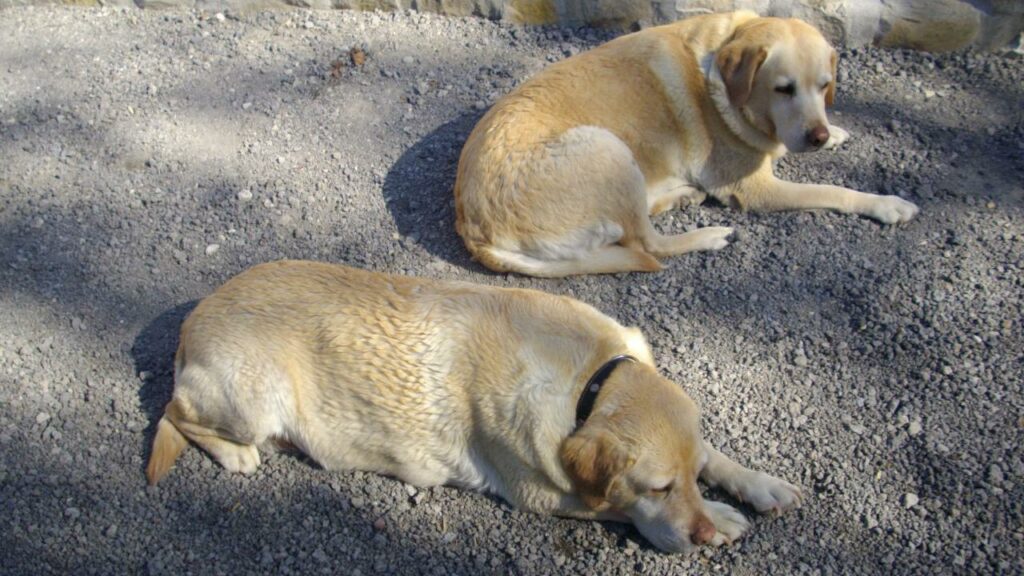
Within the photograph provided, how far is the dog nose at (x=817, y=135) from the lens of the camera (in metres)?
4.14

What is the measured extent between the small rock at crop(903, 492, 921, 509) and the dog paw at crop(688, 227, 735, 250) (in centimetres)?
154

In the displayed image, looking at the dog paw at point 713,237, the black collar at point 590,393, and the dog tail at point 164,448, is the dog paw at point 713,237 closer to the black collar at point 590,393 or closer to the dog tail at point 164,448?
the black collar at point 590,393

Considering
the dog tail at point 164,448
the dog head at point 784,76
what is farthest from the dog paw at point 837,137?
the dog tail at point 164,448

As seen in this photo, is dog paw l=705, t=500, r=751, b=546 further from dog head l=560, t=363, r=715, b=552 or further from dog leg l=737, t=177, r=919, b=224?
dog leg l=737, t=177, r=919, b=224

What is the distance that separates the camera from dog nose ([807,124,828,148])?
414 centimetres

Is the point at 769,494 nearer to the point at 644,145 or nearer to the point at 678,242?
the point at 678,242

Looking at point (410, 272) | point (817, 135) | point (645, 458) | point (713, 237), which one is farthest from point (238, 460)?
point (817, 135)

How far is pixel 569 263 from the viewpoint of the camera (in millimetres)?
4137

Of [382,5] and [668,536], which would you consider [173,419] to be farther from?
[382,5]

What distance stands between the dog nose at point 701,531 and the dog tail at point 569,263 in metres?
1.51

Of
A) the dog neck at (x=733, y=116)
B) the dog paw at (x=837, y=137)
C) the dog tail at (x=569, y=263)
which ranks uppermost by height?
the dog neck at (x=733, y=116)

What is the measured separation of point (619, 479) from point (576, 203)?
168cm

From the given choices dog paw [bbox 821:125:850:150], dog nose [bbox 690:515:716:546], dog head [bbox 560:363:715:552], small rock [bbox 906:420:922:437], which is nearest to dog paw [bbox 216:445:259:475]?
dog head [bbox 560:363:715:552]

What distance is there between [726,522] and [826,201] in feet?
6.64
